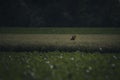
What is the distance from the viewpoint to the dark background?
285ft

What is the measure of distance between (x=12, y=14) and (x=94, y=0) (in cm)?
2356

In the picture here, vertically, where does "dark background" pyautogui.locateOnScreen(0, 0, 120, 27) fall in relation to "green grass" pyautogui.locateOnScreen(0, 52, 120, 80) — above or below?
below

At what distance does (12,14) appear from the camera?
87.4 m

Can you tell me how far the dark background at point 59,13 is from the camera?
8681 centimetres

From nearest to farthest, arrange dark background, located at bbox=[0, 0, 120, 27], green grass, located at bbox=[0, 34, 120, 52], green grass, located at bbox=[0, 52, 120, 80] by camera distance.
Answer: green grass, located at bbox=[0, 52, 120, 80] < green grass, located at bbox=[0, 34, 120, 52] < dark background, located at bbox=[0, 0, 120, 27]

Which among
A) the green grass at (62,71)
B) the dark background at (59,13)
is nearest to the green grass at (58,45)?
the green grass at (62,71)

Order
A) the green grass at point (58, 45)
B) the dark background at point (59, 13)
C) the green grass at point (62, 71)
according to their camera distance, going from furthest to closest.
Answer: the dark background at point (59, 13), the green grass at point (58, 45), the green grass at point (62, 71)

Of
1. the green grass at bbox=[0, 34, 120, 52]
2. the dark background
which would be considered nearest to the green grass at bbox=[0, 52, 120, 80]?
the green grass at bbox=[0, 34, 120, 52]

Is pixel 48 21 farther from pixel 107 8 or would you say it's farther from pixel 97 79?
pixel 97 79

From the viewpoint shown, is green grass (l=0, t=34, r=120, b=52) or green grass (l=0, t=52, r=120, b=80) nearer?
green grass (l=0, t=52, r=120, b=80)

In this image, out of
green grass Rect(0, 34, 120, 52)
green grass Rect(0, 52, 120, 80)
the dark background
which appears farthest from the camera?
the dark background

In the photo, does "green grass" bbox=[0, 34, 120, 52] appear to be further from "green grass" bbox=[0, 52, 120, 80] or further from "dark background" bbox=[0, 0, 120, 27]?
"dark background" bbox=[0, 0, 120, 27]

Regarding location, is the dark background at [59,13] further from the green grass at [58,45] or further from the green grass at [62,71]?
the green grass at [62,71]

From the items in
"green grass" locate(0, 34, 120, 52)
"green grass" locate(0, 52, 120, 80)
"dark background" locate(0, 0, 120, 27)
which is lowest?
"dark background" locate(0, 0, 120, 27)
